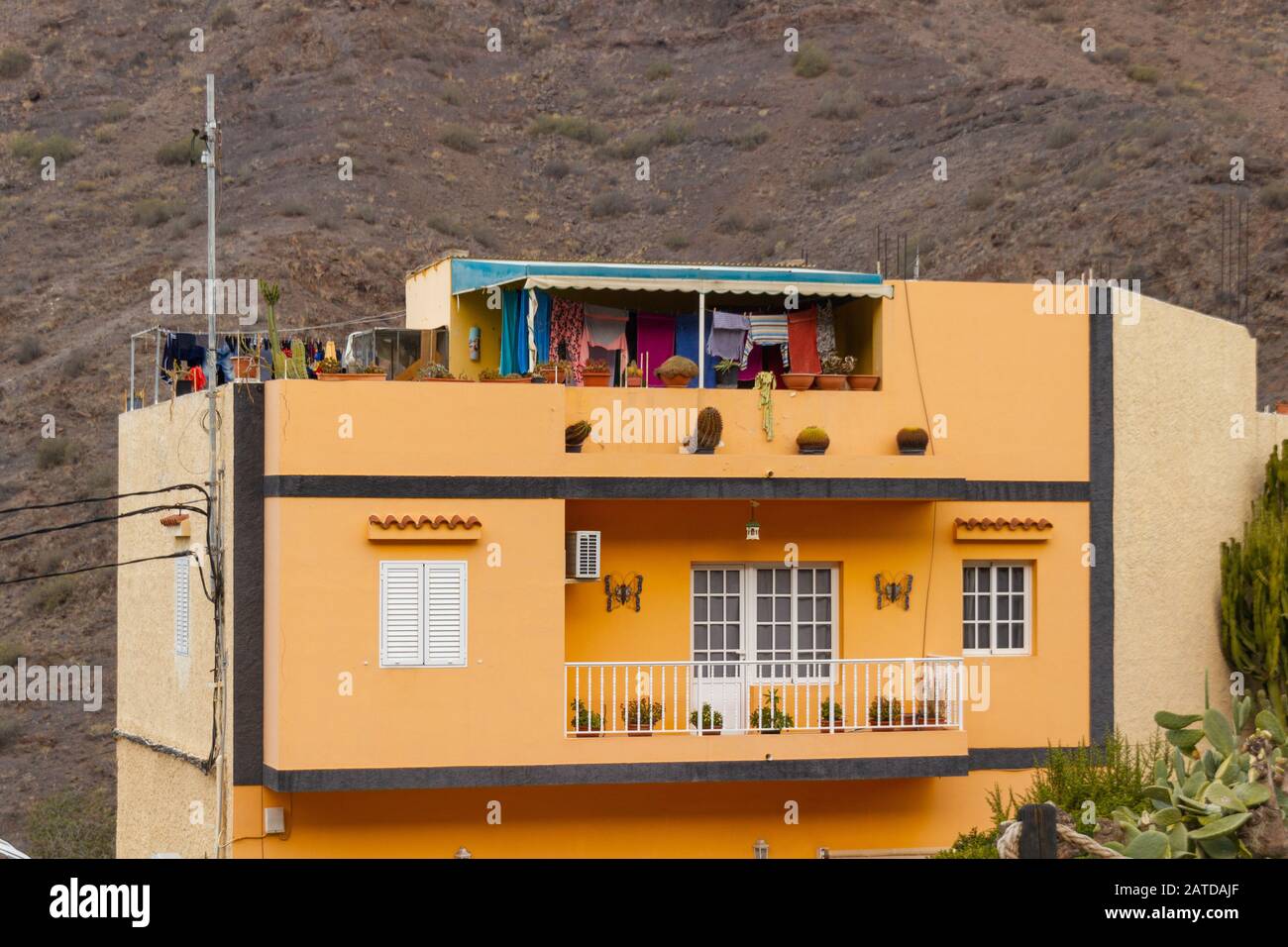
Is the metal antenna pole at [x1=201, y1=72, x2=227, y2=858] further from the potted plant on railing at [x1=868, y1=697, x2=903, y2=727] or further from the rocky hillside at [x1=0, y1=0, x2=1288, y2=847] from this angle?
the rocky hillside at [x1=0, y1=0, x2=1288, y2=847]

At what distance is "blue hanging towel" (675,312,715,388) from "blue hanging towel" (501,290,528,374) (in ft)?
6.22

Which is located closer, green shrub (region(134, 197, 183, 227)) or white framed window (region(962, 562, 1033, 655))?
white framed window (region(962, 562, 1033, 655))

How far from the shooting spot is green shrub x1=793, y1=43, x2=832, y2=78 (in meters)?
61.8

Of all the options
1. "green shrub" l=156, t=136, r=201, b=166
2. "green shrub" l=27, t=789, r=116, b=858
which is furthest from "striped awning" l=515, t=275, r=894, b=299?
"green shrub" l=156, t=136, r=201, b=166

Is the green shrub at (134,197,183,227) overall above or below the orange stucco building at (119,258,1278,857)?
above

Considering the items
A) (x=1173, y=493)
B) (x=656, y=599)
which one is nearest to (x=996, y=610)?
(x=1173, y=493)

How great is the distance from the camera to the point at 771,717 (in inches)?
720

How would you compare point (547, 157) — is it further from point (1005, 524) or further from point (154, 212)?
point (1005, 524)

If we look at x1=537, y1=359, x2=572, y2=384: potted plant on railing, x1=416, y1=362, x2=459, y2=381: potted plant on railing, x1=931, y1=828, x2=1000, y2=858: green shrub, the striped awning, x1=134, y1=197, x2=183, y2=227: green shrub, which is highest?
x1=134, y1=197, x2=183, y2=227: green shrub

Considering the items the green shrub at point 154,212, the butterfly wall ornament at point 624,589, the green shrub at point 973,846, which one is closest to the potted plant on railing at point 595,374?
the butterfly wall ornament at point 624,589

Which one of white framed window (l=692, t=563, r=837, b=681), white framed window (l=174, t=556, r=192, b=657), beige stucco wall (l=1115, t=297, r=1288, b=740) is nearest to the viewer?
white framed window (l=692, t=563, r=837, b=681)

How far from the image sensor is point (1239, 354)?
21.0m

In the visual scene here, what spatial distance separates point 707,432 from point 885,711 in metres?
3.47
